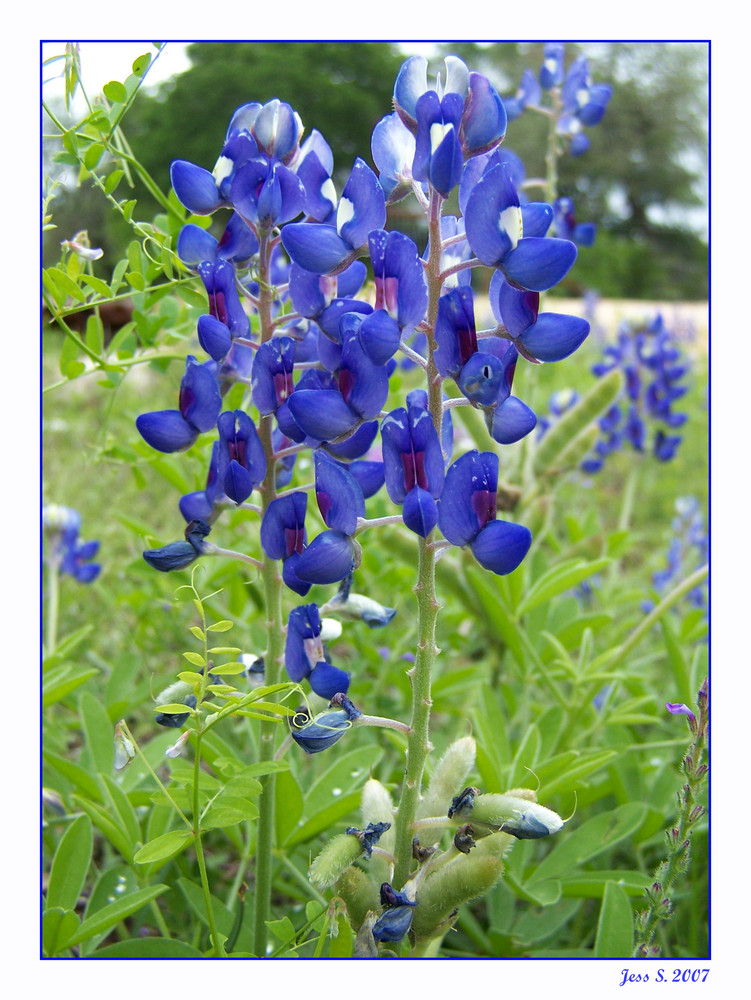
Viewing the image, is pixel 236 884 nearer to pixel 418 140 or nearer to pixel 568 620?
pixel 568 620

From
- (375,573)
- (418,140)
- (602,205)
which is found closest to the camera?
(418,140)

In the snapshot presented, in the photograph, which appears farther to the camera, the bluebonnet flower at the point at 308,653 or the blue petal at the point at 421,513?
the bluebonnet flower at the point at 308,653

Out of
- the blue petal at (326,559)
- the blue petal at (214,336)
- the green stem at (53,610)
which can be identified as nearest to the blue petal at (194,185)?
the blue petal at (214,336)

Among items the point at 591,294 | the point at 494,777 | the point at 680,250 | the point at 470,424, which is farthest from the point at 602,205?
the point at 494,777

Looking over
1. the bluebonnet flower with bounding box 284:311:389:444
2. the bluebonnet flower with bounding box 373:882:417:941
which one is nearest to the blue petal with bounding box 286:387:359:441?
the bluebonnet flower with bounding box 284:311:389:444

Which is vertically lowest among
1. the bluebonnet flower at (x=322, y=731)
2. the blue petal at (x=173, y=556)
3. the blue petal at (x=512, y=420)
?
the bluebonnet flower at (x=322, y=731)

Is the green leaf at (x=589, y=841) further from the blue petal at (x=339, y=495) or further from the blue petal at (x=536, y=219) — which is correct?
the blue petal at (x=536, y=219)
